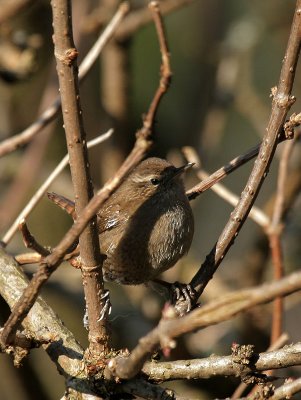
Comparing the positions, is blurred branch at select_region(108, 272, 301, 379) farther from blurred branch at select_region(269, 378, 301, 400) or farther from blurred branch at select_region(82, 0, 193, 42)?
blurred branch at select_region(82, 0, 193, 42)

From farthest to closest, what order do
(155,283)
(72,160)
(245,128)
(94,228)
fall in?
(245,128)
(155,283)
(94,228)
(72,160)

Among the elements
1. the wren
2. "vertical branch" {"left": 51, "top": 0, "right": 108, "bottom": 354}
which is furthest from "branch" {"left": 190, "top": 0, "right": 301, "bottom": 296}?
the wren

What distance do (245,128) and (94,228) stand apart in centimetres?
636

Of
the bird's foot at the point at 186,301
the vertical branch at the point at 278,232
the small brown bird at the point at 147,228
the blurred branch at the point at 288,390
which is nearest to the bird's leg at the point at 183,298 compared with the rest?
the bird's foot at the point at 186,301

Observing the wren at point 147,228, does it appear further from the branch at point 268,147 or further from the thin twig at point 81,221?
the thin twig at point 81,221

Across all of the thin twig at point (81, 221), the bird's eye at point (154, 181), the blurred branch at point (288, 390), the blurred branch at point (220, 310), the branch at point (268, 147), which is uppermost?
the bird's eye at point (154, 181)

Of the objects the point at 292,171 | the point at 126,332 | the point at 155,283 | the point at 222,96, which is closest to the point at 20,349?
the point at 155,283

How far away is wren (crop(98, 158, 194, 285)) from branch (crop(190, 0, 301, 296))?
3.02ft

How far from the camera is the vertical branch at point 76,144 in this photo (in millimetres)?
1810

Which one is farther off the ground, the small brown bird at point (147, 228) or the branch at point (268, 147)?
the small brown bird at point (147, 228)

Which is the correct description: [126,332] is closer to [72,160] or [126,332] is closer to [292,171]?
[292,171]

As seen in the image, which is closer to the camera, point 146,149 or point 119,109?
point 146,149

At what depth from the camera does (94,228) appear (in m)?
2.13

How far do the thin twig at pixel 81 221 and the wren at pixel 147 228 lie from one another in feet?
4.33
